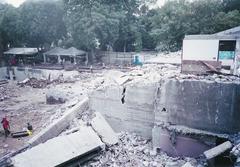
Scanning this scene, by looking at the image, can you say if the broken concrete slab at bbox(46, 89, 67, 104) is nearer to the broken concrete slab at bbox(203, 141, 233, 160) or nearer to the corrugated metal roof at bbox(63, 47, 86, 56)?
the broken concrete slab at bbox(203, 141, 233, 160)

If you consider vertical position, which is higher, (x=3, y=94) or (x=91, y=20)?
(x=91, y=20)

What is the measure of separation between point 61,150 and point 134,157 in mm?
2472

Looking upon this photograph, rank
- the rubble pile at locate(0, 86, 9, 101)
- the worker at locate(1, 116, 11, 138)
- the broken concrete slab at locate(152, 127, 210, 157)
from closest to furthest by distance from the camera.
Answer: the broken concrete slab at locate(152, 127, 210, 157)
the worker at locate(1, 116, 11, 138)
the rubble pile at locate(0, 86, 9, 101)

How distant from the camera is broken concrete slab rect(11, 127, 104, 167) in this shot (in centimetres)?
720

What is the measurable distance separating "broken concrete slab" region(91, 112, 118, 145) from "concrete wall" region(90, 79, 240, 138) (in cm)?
41

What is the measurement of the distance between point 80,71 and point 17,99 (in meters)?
8.37

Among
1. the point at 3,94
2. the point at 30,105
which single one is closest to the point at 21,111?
the point at 30,105

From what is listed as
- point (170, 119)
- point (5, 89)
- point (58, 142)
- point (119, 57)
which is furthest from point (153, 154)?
point (119, 57)

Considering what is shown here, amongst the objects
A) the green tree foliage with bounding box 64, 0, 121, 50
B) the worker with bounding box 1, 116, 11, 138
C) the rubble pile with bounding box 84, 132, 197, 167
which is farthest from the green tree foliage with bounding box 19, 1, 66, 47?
the rubble pile with bounding box 84, 132, 197, 167

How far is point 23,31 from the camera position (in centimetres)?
3177

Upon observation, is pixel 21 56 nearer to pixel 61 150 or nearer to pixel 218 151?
pixel 61 150

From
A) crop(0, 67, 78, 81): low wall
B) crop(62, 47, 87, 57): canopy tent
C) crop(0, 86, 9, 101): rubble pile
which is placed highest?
crop(62, 47, 87, 57): canopy tent

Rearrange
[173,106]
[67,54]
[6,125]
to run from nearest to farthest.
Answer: [173,106], [6,125], [67,54]

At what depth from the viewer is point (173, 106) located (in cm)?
811
